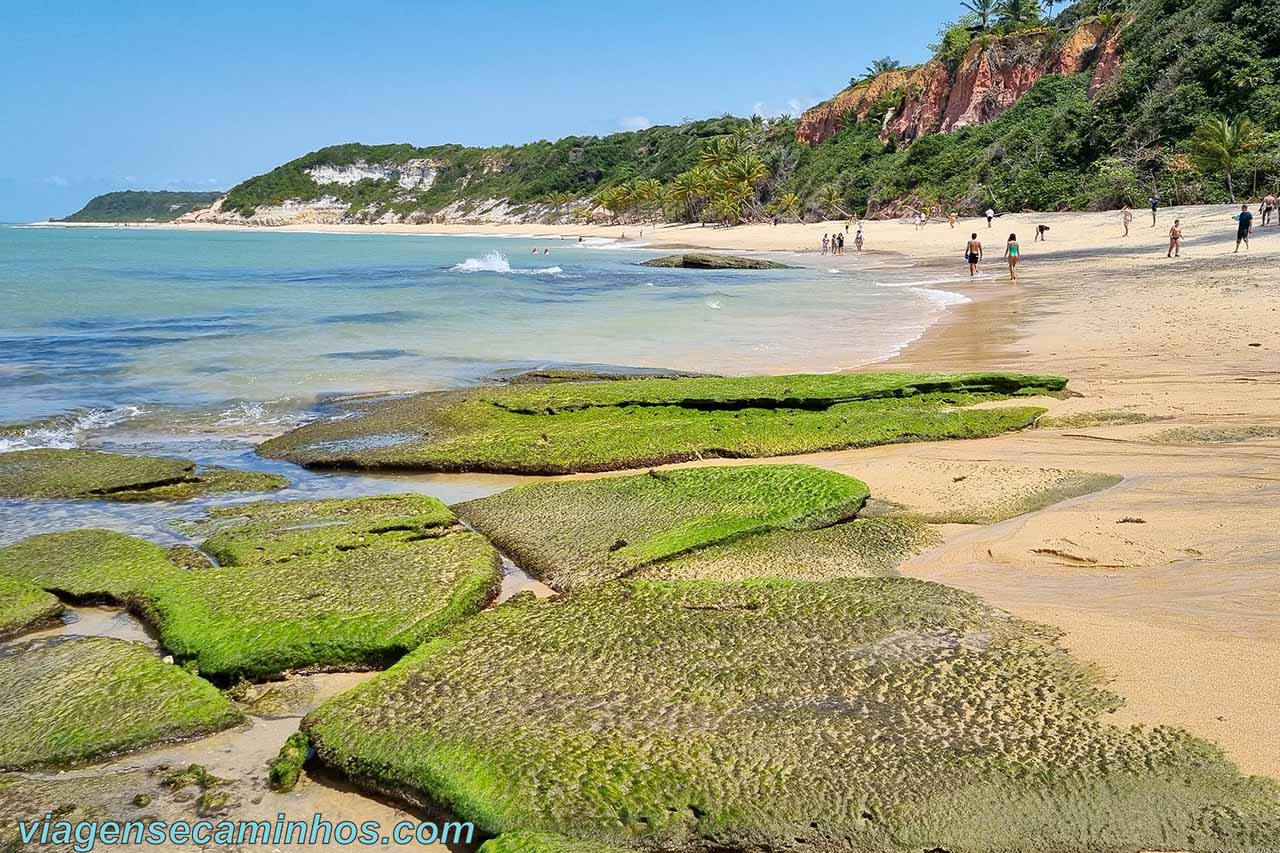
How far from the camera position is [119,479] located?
7566 millimetres

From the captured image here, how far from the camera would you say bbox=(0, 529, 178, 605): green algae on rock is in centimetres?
514

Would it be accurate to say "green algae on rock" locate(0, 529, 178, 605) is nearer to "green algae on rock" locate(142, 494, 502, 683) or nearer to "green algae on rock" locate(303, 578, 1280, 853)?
"green algae on rock" locate(142, 494, 502, 683)

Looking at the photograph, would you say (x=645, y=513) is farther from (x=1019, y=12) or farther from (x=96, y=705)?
(x=1019, y=12)

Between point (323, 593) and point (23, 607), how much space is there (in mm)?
1568

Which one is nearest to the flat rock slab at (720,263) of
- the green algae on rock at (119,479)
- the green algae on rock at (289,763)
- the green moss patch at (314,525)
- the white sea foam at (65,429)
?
the white sea foam at (65,429)

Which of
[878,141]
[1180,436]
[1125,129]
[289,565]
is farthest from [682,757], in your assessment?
[878,141]

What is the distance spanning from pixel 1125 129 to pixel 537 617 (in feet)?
150

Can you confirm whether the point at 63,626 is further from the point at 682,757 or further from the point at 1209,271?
the point at 1209,271

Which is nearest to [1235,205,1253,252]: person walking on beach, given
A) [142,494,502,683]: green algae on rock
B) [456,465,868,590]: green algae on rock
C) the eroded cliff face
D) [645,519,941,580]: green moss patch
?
[456,465,868,590]: green algae on rock

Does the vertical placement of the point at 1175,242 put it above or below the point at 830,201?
below

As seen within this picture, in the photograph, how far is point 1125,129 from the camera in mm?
42094

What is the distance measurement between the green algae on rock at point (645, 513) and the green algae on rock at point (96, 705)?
1845 mm

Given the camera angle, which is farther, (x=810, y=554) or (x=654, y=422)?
(x=654, y=422)

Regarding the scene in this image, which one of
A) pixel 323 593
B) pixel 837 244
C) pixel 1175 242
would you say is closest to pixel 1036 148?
pixel 837 244
